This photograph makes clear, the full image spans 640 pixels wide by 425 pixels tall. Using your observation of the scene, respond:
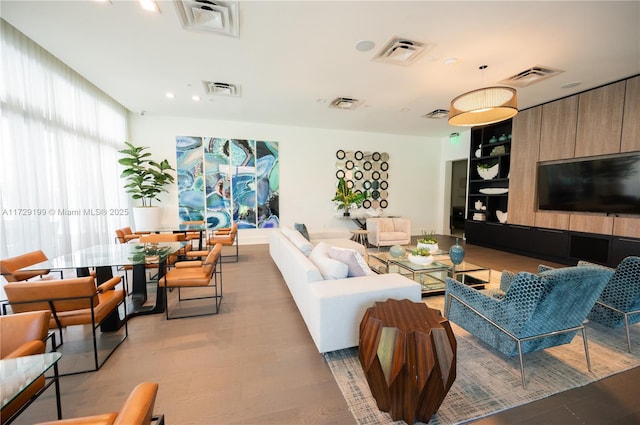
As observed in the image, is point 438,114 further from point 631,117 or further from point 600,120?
point 631,117

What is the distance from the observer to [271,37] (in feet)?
9.37

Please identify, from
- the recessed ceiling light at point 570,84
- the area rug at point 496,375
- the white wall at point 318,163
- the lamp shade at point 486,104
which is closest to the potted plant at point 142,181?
the white wall at point 318,163

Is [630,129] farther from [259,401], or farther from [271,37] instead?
[259,401]

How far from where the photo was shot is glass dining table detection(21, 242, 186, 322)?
2.35 metres

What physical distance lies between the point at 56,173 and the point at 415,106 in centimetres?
624

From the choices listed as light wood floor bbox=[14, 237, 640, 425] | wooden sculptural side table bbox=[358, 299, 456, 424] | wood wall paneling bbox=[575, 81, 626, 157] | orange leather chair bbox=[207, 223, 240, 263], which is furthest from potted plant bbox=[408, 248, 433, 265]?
wood wall paneling bbox=[575, 81, 626, 157]

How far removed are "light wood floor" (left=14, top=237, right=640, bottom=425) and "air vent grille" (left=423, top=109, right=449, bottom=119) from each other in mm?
5038

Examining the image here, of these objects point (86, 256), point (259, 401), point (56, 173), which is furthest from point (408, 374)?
point (56, 173)

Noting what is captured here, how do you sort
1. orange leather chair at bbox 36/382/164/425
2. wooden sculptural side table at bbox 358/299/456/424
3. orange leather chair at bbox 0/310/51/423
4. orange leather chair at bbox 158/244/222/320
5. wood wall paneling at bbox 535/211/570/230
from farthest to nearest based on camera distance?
wood wall paneling at bbox 535/211/570/230
orange leather chair at bbox 158/244/222/320
wooden sculptural side table at bbox 358/299/456/424
orange leather chair at bbox 0/310/51/423
orange leather chair at bbox 36/382/164/425

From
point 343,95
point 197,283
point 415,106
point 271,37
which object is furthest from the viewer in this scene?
point 415,106

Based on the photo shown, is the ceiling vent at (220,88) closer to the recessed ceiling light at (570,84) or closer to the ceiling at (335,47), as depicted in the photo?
the ceiling at (335,47)

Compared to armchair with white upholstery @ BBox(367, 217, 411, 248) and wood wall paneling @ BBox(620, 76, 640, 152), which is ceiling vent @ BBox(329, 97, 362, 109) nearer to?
armchair with white upholstery @ BBox(367, 217, 411, 248)

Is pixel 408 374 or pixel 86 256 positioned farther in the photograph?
pixel 86 256

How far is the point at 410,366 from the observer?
4.38ft
